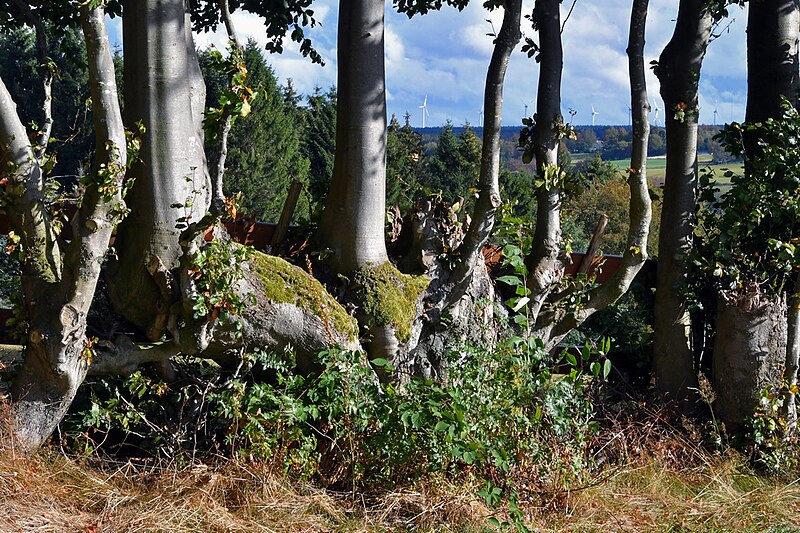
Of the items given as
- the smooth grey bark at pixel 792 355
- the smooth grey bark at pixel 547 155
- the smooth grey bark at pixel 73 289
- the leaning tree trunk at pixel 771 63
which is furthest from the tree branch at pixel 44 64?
the smooth grey bark at pixel 792 355

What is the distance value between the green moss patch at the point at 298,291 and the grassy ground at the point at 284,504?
3.52 feet

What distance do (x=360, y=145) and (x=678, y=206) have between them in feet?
9.75

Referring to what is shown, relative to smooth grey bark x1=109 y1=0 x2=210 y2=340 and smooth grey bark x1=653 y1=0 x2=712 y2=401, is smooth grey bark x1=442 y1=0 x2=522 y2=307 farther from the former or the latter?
smooth grey bark x1=109 y1=0 x2=210 y2=340

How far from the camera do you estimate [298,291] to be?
5098mm

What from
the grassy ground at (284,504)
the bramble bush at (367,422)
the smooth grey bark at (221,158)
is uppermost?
the smooth grey bark at (221,158)

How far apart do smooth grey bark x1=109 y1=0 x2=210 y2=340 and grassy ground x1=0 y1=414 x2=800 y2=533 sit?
3.35 ft

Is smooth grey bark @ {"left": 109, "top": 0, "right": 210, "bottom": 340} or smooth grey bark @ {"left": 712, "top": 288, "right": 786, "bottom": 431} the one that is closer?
smooth grey bark @ {"left": 109, "top": 0, "right": 210, "bottom": 340}

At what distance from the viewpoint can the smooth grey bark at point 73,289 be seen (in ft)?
14.1

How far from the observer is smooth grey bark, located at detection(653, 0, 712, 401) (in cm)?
656

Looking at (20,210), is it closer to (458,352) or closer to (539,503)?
(458,352)

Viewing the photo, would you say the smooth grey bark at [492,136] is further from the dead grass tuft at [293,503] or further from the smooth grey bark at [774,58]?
the smooth grey bark at [774,58]

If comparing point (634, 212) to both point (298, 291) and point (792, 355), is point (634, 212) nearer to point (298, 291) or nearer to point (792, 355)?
point (792, 355)

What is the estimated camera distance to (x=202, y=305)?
4551 millimetres

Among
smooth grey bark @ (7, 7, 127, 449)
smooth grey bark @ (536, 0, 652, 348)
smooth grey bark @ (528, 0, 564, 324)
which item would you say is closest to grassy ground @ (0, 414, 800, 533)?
smooth grey bark @ (7, 7, 127, 449)
